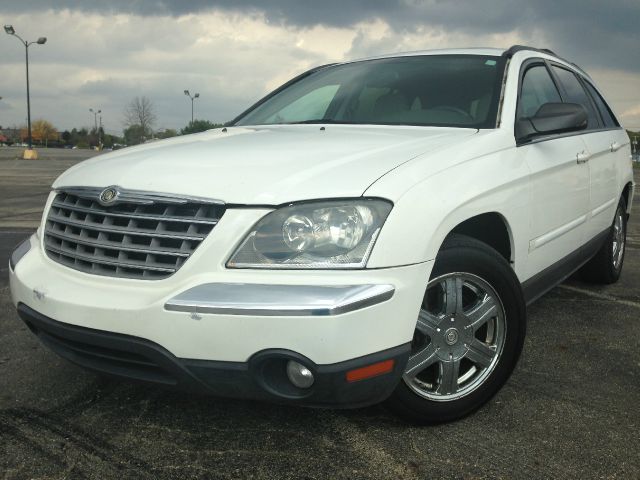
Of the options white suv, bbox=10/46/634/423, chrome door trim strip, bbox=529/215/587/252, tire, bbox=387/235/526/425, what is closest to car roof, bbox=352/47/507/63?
white suv, bbox=10/46/634/423

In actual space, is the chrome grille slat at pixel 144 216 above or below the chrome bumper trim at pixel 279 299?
above

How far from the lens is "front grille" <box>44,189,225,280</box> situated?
2.20 metres

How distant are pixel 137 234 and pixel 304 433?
3.15ft

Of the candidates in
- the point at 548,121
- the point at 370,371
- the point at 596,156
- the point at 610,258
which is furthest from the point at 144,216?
the point at 610,258

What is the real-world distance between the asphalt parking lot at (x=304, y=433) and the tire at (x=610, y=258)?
1.74m

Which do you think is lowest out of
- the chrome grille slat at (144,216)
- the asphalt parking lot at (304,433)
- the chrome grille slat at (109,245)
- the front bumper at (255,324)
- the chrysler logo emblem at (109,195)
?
the asphalt parking lot at (304,433)

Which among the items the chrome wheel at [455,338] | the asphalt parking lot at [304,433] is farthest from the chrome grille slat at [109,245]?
the chrome wheel at [455,338]

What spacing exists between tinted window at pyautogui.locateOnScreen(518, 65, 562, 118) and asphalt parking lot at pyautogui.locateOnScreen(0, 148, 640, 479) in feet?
4.20

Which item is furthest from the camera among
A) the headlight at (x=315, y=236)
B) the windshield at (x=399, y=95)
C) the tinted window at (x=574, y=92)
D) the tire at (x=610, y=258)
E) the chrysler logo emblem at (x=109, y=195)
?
the tire at (x=610, y=258)

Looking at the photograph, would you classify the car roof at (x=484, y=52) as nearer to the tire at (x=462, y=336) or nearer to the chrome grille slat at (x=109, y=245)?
the tire at (x=462, y=336)

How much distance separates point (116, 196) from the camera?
236 cm

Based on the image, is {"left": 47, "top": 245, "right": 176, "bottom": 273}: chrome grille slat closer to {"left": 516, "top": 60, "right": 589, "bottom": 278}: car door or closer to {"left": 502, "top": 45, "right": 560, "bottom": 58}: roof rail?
{"left": 516, "top": 60, "right": 589, "bottom": 278}: car door

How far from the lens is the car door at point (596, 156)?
4.04m

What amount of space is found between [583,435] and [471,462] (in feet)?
1.72
